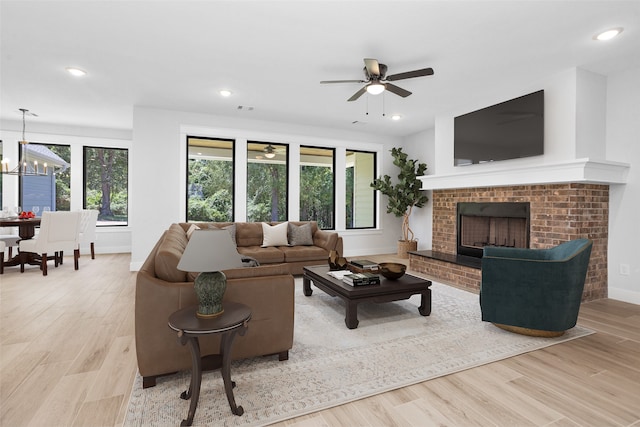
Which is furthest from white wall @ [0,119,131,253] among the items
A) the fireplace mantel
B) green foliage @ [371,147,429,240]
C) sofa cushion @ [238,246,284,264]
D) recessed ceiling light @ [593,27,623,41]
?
recessed ceiling light @ [593,27,623,41]

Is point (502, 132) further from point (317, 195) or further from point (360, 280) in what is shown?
point (317, 195)

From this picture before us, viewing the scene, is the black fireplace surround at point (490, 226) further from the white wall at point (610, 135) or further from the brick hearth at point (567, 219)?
the white wall at point (610, 135)

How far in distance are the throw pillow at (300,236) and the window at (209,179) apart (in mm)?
1438

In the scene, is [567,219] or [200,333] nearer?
[200,333]

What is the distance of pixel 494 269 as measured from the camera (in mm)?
2805

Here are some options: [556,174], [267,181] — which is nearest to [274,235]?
[267,181]

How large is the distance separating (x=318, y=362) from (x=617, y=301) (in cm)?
385

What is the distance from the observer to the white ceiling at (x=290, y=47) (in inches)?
104

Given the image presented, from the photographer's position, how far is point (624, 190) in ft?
12.6

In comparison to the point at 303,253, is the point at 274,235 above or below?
above

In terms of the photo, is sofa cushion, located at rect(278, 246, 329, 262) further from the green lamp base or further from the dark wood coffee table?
the green lamp base

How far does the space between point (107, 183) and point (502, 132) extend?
302 inches

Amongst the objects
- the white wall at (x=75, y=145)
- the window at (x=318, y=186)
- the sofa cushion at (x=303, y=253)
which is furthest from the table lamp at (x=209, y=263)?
the white wall at (x=75, y=145)

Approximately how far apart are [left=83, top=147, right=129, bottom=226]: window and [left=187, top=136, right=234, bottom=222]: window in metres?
2.38
